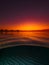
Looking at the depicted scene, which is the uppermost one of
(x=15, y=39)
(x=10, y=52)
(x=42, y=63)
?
(x=15, y=39)

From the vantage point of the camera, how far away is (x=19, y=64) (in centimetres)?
314

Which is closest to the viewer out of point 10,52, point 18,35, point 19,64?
point 19,64

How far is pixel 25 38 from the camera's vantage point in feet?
13.6

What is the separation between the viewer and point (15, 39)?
167 inches

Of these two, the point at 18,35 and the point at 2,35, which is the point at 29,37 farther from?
the point at 2,35

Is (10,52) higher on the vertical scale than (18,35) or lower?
lower

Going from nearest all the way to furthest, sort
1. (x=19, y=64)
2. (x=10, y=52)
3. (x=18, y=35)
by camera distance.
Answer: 1. (x=19, y=64)
2. (x=10, y=52)
3. (x=18, y=35)

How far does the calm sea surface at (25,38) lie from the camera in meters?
4.17

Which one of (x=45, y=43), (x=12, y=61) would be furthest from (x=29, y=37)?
(x=12, y=61)

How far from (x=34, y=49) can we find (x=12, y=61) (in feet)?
2.92

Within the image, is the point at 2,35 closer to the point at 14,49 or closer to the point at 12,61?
the point at 14,49

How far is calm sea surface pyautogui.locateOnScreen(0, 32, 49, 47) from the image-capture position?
4.17 meters

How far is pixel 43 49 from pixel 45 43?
268 millimetres

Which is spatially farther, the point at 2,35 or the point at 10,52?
the point at 2,35
